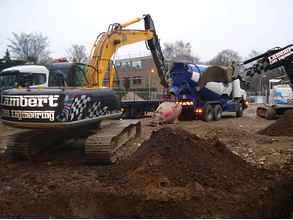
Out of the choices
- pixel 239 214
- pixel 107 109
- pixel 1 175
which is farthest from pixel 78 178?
pixel 239 214

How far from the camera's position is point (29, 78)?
12.5 metres

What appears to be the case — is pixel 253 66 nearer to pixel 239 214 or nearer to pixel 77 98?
pixel 77 98

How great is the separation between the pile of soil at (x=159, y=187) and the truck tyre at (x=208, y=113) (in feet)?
32.4

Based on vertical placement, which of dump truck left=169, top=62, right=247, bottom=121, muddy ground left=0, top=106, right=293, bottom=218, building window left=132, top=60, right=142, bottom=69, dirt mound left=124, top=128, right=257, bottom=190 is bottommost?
muddy ground left=0, top=106, right=293, bottom=218

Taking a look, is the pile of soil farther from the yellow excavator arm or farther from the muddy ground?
the yellow excavator arm

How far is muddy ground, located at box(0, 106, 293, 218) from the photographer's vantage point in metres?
4.82

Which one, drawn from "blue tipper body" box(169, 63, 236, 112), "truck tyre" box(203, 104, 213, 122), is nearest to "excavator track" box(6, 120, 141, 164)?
"blue tipper body" box(169, 63, 236, 112)

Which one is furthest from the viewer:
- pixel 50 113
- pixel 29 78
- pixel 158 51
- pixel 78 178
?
pixel 158 51

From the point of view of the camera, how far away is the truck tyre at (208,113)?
17219 mm

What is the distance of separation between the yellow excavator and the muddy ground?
39 centimetres

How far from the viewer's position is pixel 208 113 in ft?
57.3

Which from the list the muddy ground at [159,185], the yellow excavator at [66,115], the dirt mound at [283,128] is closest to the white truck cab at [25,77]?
the yellow excavator at [66,115]

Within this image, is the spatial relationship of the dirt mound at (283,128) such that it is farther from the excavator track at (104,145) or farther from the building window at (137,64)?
the building window at (137,64)

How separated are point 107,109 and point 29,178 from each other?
2.28 meters
